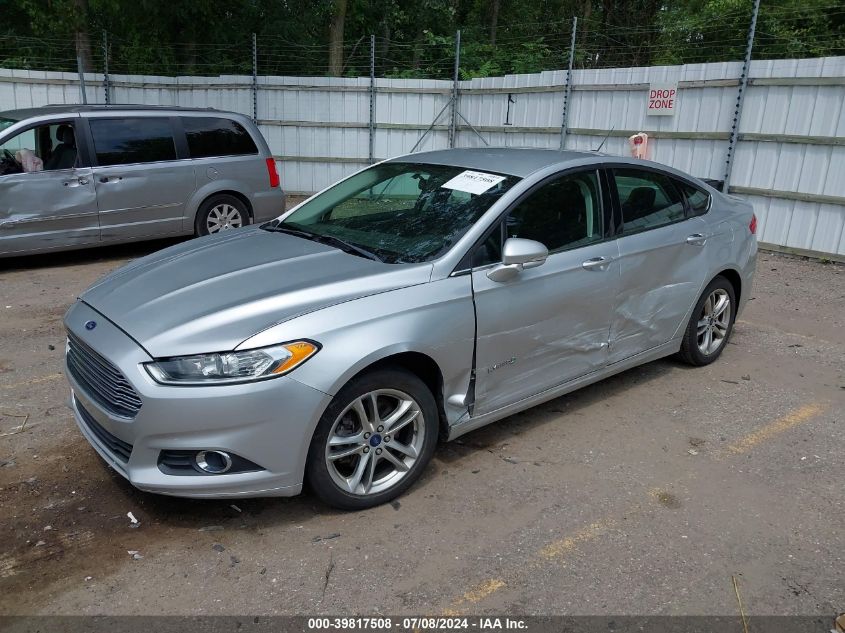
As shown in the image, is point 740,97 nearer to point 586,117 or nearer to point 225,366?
point 586,117

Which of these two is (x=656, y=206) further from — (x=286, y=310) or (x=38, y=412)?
(x=38, y=412)

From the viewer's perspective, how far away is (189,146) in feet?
29.4

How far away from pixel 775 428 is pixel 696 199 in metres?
1.73

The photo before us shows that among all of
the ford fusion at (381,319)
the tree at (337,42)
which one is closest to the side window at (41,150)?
the ford fusion at (381,319)

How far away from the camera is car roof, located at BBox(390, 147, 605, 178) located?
4309mm

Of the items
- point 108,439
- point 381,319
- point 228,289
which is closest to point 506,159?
point 381,319

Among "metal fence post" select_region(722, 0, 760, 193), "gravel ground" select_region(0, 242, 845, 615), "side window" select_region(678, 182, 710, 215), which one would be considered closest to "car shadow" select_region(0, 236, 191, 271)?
"gravel ground" select_region(0, 242, 845, 615)

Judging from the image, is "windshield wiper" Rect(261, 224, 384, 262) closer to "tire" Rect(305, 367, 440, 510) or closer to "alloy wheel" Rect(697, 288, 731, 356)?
"tire" Rect(305, 367, 440, 510)

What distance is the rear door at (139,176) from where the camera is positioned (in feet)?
27.2

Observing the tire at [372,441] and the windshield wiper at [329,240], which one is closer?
the tire at [372,441]

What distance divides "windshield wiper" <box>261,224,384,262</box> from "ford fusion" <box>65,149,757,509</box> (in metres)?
0.02

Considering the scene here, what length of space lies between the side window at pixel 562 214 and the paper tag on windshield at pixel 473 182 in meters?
0.24

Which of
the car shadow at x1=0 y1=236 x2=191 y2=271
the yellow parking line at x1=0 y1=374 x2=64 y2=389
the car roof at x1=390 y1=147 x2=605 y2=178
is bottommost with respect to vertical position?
the car shadow at x1=0 y1=236 x2=191 y2=271

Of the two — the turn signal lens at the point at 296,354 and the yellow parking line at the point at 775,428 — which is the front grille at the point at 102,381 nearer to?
the turn signal lens at the point at 296,354
